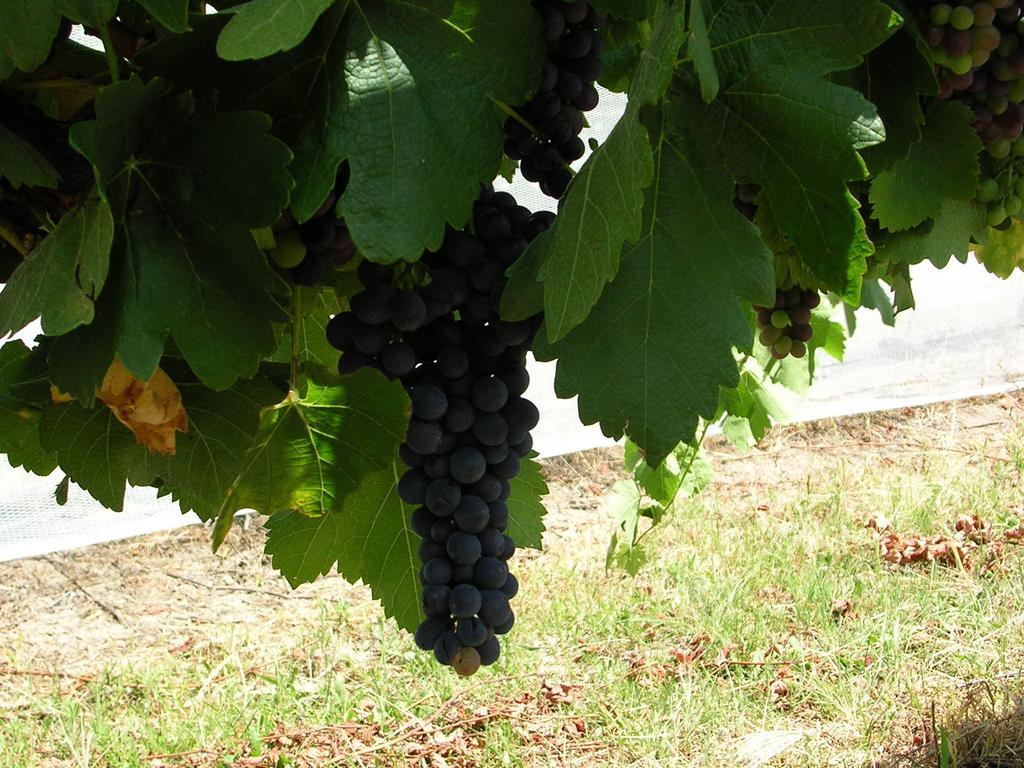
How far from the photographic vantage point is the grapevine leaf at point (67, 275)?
0.58 metres

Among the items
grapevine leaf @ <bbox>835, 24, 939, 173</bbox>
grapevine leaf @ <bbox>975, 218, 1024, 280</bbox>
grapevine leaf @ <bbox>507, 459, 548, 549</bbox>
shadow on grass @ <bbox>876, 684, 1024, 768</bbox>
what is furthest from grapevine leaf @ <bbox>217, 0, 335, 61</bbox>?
shadow on grass @ <bbox>876, 684, 1024, 768</bbox>

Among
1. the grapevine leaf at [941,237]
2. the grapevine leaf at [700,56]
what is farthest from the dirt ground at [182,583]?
the grapevine leaf at [700,56]

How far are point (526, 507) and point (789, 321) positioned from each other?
31 cm

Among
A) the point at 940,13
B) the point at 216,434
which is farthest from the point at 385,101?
the point at 940,13

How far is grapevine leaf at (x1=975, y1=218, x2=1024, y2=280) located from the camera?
3.91ft

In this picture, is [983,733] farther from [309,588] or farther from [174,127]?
[174,127]

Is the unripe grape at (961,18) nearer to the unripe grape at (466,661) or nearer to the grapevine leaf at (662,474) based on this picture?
the unripe grape at (466,661)

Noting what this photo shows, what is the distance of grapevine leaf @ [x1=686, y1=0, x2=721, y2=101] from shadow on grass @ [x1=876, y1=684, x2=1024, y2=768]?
1.98 meters

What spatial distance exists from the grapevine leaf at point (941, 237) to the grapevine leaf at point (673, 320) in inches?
13.9

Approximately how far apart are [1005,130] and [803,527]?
288cm

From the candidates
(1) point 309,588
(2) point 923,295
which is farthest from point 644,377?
(2) point 923,295

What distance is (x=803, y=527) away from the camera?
3.68 meters

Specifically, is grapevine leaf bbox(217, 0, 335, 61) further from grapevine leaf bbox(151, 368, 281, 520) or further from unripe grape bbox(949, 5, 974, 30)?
unripe grape bbox(949, 5, 974, 30)

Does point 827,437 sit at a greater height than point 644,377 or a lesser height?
lesser
